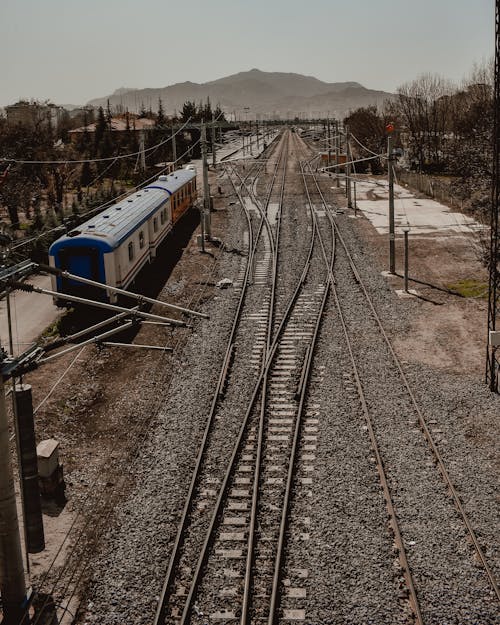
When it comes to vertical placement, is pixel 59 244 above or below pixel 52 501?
above

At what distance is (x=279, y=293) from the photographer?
Result: 21.9m

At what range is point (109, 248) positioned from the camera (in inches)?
754

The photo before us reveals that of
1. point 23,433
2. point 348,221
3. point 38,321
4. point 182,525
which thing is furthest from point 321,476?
point 348,221

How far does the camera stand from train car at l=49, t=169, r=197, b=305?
63.2ft

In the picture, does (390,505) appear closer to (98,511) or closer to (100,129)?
(98,511)

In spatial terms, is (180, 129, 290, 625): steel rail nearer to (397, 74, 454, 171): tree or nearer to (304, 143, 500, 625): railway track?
(304, 143, 500, 625): railway track

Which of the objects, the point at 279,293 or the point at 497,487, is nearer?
the point at 497,487

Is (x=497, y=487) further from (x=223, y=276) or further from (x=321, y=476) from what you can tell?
(x=223, y=276)

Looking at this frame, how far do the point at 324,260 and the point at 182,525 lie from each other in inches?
687

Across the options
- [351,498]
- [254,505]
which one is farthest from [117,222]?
[351,498]

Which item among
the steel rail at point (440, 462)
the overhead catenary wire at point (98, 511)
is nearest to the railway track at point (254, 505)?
the overhead catenary wire at point (98, 511)

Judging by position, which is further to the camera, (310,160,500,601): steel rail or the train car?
the train car

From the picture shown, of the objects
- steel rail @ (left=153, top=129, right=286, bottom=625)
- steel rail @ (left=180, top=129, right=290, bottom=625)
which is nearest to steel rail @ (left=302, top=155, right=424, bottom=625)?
steel rail @ (left=180, top=129, right=290, bottom=625)

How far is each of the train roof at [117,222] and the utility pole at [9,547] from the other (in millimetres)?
11871
